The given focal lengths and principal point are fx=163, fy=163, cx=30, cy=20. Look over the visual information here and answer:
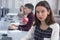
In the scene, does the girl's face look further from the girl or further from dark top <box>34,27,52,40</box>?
dark top <box>34,27,52,40</box>

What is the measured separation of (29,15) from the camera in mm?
2475

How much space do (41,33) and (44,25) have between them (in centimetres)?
7

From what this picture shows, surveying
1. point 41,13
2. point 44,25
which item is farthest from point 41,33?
point 41,13

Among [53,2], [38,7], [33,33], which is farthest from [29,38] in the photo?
[53,2]

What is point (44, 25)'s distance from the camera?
1.27 metres

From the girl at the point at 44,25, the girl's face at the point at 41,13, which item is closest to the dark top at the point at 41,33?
the girl at the point at 44,25

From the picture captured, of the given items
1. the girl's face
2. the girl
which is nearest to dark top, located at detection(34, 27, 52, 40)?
the girl

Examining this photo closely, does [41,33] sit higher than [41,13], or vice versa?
[41,13]

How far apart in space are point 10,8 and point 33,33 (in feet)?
12.4

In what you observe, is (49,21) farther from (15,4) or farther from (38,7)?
(15,4)

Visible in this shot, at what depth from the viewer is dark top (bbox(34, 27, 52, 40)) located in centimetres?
124

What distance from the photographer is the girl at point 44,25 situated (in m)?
1.20

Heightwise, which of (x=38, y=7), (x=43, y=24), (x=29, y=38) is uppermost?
(x=38, y=7)

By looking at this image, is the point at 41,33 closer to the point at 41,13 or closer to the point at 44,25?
the point at 44,25
